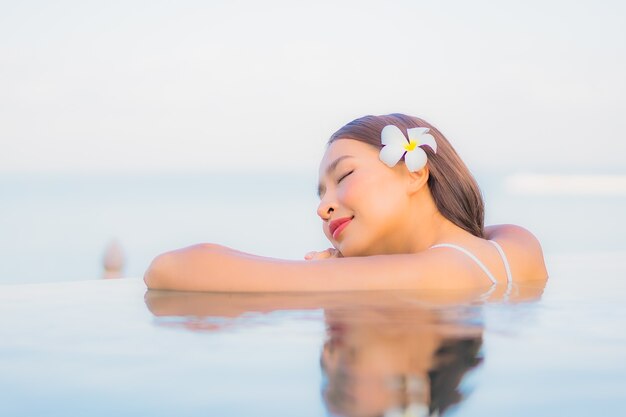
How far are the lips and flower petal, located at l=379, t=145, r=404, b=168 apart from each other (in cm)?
23

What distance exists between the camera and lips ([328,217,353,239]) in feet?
9.14

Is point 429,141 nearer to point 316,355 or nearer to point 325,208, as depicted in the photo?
point 325,208

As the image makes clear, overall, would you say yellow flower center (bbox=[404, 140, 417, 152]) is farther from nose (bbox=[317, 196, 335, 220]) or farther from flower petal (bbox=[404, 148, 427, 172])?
nose (bbox=[317, 196, 335, 220])

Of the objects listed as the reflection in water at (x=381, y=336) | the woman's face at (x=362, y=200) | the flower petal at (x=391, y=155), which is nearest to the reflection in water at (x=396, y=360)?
the reflection in water at (x=381, y=336)

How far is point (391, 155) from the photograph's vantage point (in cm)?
284

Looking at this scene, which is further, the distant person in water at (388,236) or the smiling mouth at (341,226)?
the smiling mouth at (341,226)

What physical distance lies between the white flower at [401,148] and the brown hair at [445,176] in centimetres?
6

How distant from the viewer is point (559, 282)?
300 cm

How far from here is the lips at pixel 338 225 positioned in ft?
9.14

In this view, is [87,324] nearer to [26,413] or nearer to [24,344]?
[24,344]

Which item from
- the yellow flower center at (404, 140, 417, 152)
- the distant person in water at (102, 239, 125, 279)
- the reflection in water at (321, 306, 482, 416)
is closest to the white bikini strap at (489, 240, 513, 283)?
the yellow flower center at (404, 140, 417, 152)

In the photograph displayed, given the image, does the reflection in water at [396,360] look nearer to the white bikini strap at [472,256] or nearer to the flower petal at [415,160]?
the white bikini strap at [472,256]

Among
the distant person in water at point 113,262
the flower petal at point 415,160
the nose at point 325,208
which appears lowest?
the distant person in water at point 113,262

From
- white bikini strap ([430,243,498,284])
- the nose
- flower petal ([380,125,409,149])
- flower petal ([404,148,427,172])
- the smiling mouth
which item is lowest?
white bikini strap ([430,243,498,284])
